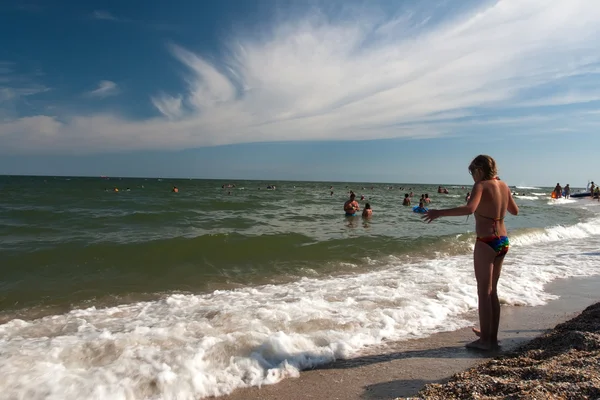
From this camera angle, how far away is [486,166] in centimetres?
371

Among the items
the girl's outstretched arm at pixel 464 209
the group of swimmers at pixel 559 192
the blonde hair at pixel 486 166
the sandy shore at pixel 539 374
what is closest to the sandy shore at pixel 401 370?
the sandy shore at pixel 539 374

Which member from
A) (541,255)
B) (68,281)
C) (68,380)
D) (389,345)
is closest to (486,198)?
(389,345)

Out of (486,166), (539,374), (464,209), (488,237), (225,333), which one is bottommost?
(225,333)

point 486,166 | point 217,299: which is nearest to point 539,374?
point 486,166

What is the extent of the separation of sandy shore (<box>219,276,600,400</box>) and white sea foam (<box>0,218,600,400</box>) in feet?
0.59

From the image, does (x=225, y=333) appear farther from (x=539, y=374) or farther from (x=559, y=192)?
(x=559, y=192)

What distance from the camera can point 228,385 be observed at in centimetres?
319

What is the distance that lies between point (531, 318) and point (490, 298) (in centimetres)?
162

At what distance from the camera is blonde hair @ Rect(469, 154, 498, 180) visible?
146 inches

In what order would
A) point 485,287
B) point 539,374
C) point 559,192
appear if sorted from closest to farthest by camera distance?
point 539,374, point 485,287, point 559,192

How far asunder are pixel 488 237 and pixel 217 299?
4074 millimetres

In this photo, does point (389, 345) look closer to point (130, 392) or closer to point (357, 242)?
point (130, 392)

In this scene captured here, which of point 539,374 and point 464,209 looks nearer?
point 539,374

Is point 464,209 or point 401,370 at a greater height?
point 464,209
